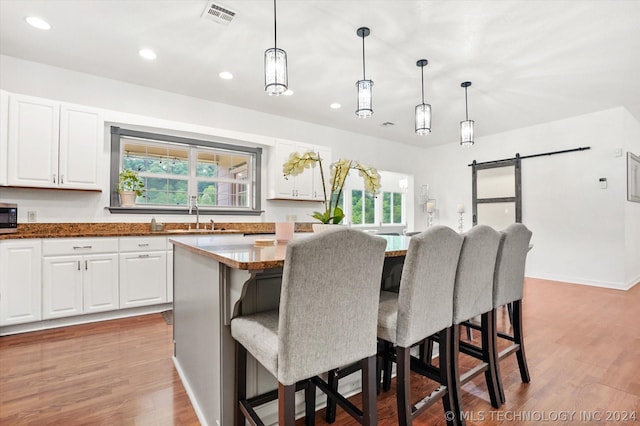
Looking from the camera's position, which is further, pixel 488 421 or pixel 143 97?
pixel 143 97

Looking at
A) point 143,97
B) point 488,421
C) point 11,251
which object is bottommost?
point 488,421

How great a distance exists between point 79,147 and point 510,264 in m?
3.98

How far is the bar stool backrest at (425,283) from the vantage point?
132cm

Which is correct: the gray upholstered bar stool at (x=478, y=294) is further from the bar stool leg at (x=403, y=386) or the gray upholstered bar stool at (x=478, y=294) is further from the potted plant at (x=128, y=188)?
the potted plant at (x=128, y=188)

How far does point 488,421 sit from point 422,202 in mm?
5750

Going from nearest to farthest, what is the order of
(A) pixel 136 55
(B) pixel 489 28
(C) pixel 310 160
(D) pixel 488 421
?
(D) pixel 488 421
(C) pixel 310 160
(B) pixel 489 28
(A) pixel 136 55

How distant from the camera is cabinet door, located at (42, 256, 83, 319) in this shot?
9.48ft

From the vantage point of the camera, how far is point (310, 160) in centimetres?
195

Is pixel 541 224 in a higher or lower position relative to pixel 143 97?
lower

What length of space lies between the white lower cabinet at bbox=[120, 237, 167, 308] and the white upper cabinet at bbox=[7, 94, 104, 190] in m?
0.77

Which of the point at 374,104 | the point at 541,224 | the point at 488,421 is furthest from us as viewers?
the point at 541,224

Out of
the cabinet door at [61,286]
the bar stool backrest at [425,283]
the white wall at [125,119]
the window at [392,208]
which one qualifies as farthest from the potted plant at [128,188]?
the window at [392,208]

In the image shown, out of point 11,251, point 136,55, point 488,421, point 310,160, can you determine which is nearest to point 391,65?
point 310,160

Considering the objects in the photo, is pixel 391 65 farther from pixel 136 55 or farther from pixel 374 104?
pixel 136 55
